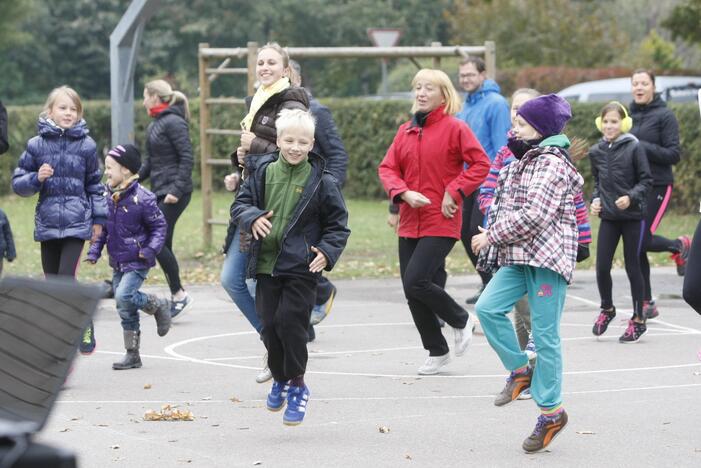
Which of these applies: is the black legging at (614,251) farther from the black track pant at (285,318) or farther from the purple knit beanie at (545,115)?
the black track pant at (285,318)

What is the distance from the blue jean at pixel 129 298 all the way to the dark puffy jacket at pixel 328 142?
4.68ft

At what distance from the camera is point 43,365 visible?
11.7 feet

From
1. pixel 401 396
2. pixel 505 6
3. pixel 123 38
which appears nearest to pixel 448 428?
pixel 401 396

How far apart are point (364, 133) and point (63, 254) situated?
1688 centimetres

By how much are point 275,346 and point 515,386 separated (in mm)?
1258

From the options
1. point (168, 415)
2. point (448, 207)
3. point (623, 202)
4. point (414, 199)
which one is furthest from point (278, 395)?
point (623, 202)

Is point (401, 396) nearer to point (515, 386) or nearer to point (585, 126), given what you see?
point (515, 386)

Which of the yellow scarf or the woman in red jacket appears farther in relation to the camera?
the woman in red jacket

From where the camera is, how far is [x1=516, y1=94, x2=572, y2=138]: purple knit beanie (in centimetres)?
686

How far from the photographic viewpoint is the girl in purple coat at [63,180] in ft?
29.7

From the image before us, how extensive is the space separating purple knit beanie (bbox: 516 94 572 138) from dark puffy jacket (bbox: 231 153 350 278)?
3.52 feet

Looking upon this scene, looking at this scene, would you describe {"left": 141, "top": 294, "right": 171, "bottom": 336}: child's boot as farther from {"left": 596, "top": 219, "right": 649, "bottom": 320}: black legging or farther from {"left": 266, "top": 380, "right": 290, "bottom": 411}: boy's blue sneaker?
{"left": 596, "top": 219, "right": 649, "bottom": 320}: black legging

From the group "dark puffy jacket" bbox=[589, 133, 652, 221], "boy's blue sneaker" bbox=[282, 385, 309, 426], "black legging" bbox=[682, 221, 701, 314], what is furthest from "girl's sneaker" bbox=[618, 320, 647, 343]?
"boy's blue sneaker" bbox=[282, 385, 309, 426]

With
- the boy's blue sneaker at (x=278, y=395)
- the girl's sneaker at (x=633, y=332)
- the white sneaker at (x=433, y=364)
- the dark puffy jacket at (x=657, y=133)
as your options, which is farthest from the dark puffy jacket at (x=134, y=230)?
the dark puffy jacket at (x=657, y=133)
